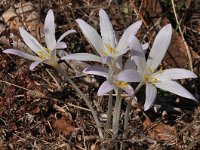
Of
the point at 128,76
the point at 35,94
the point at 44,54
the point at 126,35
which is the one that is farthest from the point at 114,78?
the point at 35,94

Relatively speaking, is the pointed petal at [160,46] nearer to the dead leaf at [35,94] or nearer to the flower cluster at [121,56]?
the flower cluster at [121,56]

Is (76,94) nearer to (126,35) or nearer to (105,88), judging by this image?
(126,35)

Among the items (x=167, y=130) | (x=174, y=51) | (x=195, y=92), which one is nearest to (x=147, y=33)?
(x=174, y=51)

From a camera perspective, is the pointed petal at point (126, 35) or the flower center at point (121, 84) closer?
the flower center at point (121, 84)

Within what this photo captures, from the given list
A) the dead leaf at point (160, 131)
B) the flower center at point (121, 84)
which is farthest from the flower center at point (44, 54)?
the dead leaf at point (160, 131)

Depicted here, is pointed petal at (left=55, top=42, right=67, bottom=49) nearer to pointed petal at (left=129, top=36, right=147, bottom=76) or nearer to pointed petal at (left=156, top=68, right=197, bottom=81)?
pointed petal at (left=129, top=36, right=147, bottom=76)

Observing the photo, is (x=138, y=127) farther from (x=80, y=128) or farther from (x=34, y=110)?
(x=34, y=110)

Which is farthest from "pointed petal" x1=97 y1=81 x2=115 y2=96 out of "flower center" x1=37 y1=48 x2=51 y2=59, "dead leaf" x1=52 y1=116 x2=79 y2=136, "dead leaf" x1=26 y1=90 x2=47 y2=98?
"dead leaf" x1=26 y1=90 x2=47 y2=98

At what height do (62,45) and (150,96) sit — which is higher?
(62,45)
